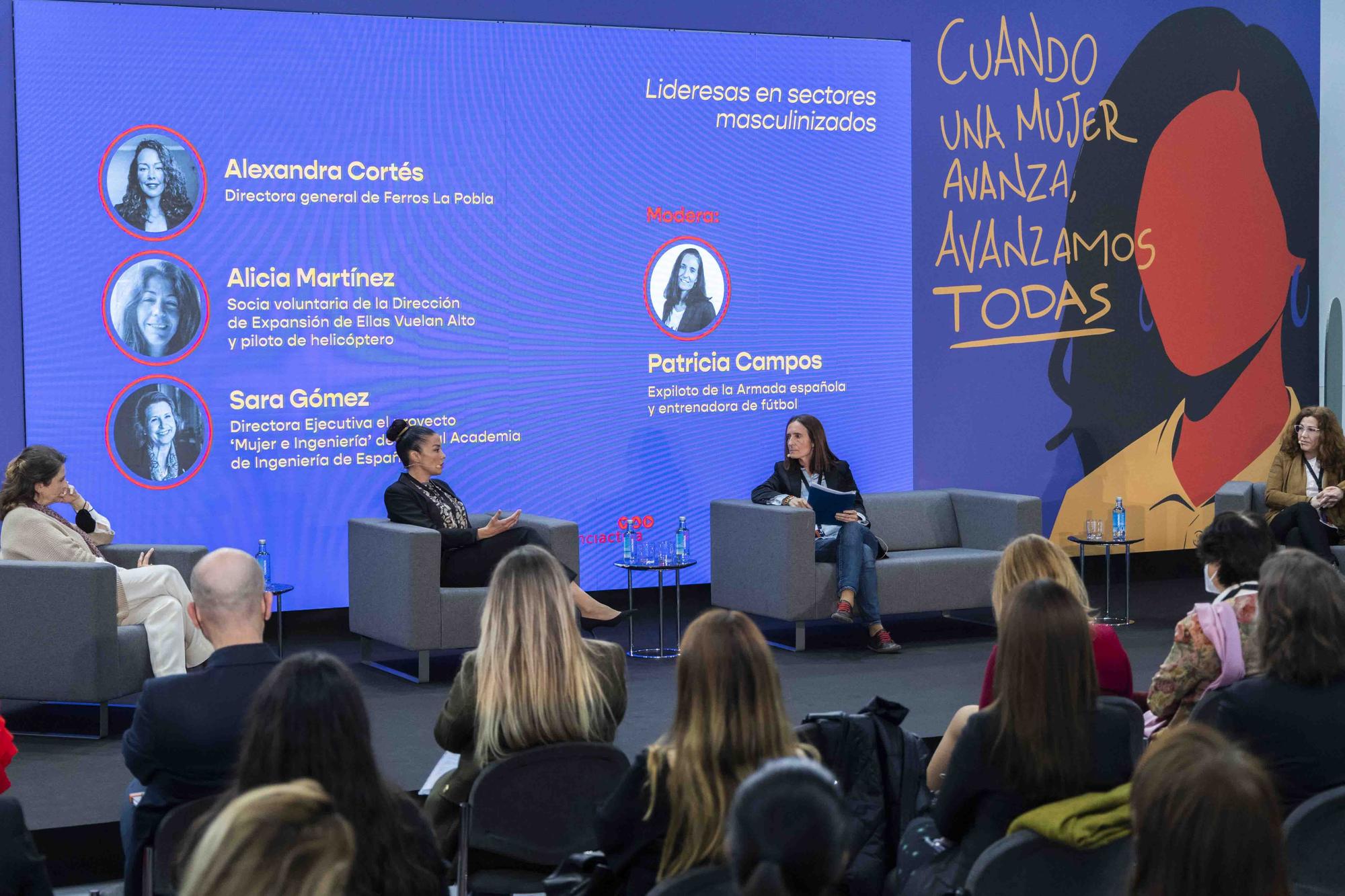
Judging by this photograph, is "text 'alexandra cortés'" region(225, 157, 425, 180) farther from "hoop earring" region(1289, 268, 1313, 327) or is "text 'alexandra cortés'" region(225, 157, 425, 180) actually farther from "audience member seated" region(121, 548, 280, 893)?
"hoop earring" region(1289, 268, 1313, 327)

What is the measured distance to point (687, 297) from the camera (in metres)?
7.54

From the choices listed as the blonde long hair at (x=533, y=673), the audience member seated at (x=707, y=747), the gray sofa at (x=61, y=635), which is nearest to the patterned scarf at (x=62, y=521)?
the gray sofa at (x=61, y=635)

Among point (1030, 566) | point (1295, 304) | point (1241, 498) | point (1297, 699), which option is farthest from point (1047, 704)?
point (1295, 304)

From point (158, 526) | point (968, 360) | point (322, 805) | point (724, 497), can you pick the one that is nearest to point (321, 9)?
point (158, 526)

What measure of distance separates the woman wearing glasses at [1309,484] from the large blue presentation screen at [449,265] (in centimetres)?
201

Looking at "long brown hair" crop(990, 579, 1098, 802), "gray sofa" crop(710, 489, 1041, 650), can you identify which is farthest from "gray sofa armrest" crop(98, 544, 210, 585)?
"long brown hair" crop(990, 579, 1098, 802)

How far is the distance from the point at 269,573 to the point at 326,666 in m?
4.87

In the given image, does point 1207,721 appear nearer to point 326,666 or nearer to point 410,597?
point 326,666

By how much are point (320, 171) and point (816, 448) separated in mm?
2867

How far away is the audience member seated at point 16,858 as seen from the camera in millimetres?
2150

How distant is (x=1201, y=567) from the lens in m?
8.71

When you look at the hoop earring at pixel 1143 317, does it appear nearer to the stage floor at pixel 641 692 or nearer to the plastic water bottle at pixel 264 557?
the stage floor at pixel 641 692

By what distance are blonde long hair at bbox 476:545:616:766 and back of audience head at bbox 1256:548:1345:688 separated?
1.38 meters

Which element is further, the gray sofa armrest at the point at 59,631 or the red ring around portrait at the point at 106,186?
the red ring around portrait at the point at 106,186
